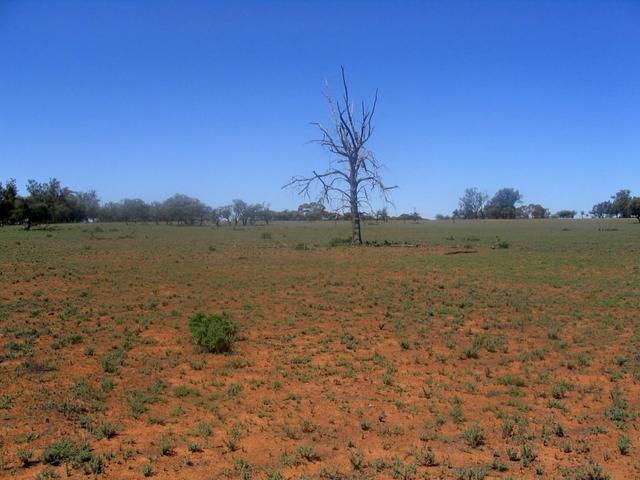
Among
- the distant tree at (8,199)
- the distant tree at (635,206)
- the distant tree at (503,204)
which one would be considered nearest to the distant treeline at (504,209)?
the distant tree at (503,204)

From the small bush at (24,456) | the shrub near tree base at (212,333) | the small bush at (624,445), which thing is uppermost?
the shrub near tree base at (212,333)

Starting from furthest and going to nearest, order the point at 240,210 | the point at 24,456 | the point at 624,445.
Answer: the point at 240,210 < the point at 624,445 < the point at 24,456

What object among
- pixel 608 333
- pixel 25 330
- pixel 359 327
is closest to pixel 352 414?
pixel 359 327

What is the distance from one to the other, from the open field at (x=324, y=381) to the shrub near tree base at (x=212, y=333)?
0.24 meters

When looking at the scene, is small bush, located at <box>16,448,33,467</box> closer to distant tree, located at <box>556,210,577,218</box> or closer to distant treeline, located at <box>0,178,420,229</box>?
distant treeline, located at <box>0,178,420,229</box>

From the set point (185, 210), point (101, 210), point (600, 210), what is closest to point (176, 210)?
point (185, 210)

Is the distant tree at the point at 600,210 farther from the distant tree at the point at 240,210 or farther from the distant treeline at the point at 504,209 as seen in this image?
the distant tree at the point at 240,210

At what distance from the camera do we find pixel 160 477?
5160 mm

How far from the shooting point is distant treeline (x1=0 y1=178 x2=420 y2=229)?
2657 inches

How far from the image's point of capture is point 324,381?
8.08 m

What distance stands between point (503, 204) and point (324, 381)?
14691 centimetres

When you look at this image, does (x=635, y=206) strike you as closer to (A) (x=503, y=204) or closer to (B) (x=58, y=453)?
(A) (x=503, y=204)

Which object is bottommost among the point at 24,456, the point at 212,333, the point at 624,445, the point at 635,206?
the point at 624,445

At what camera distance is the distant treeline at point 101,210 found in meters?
67.5
